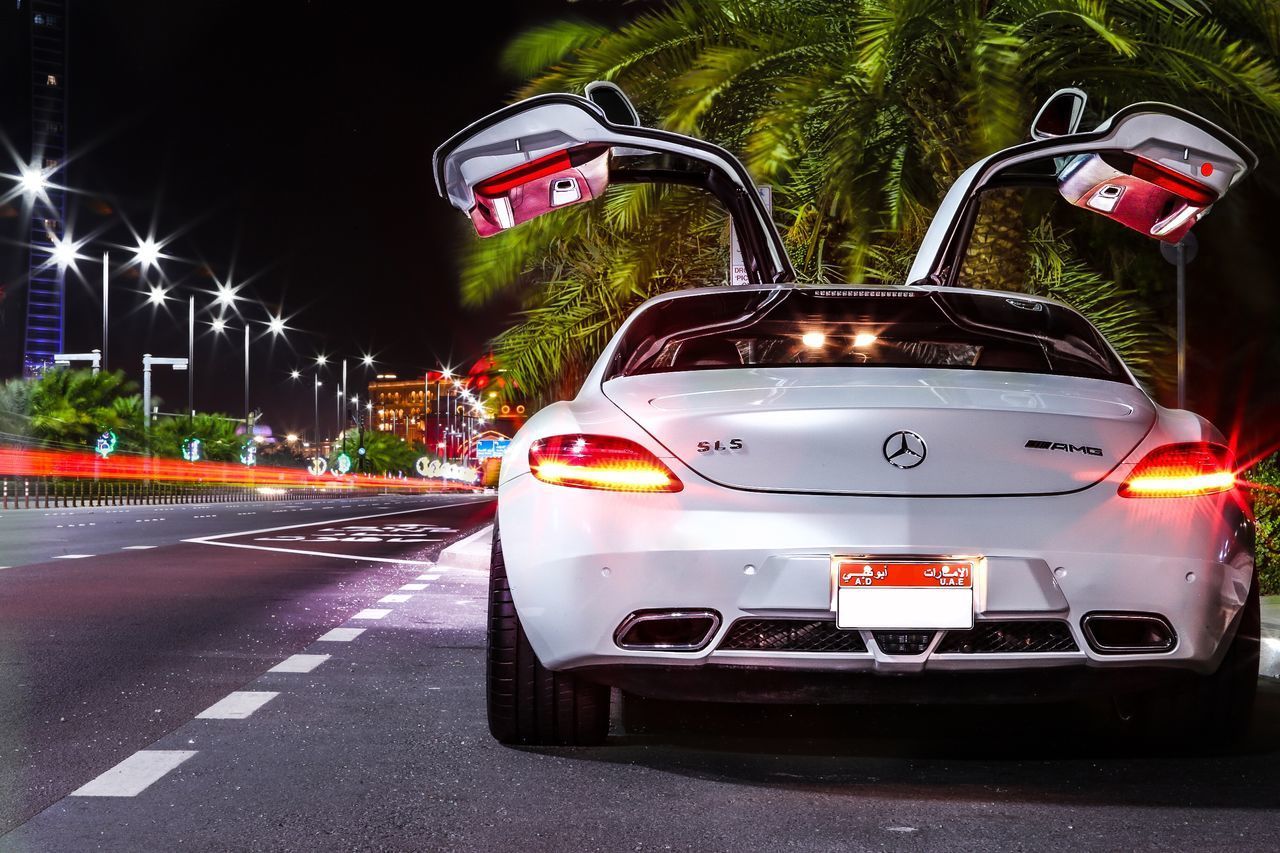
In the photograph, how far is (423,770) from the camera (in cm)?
475

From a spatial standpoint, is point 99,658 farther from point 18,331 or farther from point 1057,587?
point 18,331

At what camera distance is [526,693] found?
4.74m

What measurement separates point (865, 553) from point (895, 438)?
0.35 meters

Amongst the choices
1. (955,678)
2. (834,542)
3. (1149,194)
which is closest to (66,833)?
(834,542)

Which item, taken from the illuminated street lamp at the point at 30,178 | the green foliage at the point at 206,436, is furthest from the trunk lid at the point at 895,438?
the green foliage at the point at 206,436

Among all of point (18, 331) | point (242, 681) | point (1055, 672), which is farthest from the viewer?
point (18, 331)

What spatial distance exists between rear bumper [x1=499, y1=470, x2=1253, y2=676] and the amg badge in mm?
110

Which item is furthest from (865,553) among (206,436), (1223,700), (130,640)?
(206,436)

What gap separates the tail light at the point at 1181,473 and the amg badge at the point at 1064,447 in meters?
0.12

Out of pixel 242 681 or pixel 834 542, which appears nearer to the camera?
pixel 834 542

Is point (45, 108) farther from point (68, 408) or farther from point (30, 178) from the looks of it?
point (30, 178)

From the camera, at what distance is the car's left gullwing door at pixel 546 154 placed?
22.4 feet

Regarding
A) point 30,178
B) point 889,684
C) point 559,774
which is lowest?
point 559,774

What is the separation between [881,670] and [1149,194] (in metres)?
4.12
